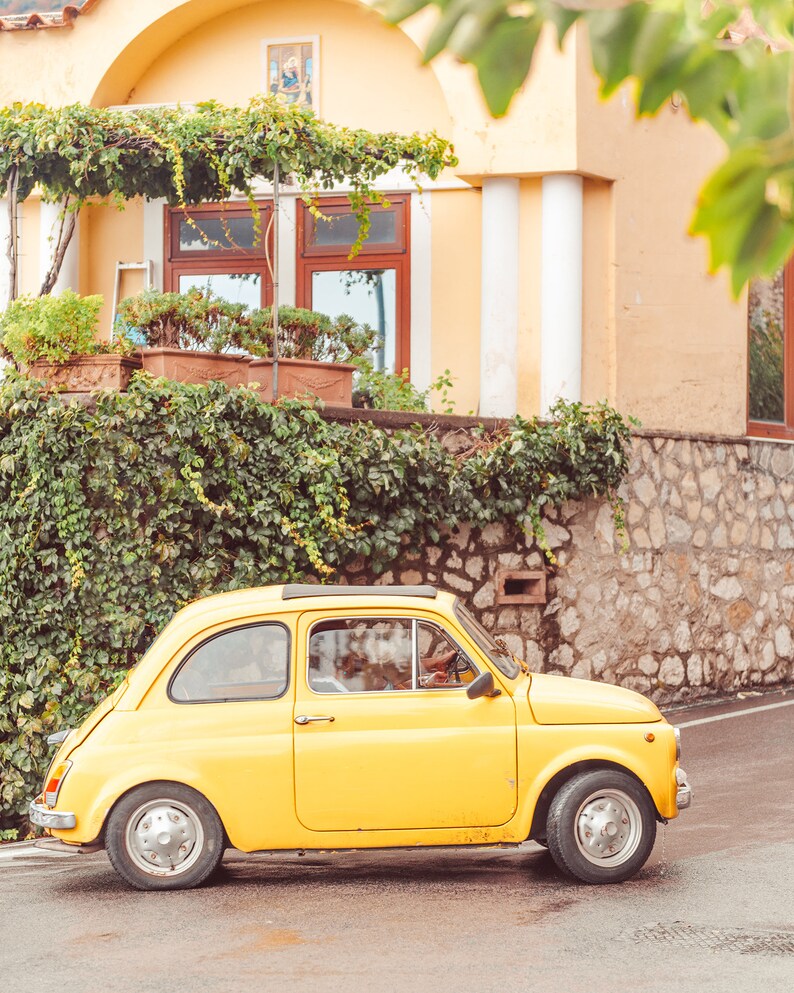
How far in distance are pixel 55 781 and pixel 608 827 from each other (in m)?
2.95

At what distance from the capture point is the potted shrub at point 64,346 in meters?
11.5

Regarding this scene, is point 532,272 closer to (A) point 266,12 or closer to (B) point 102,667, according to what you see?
(A) point 266,12

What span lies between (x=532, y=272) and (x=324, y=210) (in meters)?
2.60

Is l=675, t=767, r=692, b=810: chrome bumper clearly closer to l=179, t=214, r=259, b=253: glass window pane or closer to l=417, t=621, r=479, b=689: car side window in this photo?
l=417, t=621, r=479, b=689: car side window

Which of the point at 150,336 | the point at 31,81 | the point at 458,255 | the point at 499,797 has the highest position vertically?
the point at 31,81

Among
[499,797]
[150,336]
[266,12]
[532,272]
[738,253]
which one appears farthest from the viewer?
[266,12]

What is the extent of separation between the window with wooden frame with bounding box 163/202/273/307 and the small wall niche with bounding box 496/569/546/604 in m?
4.54

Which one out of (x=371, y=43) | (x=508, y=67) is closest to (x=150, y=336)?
(x=371, y=43)

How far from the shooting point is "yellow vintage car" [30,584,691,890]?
740 cm

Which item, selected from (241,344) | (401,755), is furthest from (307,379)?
(401,755)

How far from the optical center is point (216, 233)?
1609 centimetres

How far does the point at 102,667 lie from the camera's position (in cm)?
1109

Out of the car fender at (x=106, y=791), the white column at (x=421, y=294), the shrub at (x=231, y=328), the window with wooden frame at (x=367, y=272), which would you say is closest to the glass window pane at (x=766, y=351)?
the white column at (x=421, y=294)

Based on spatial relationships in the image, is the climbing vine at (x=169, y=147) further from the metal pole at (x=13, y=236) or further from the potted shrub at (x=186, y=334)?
the potted shrub at (x=186, y=334)
